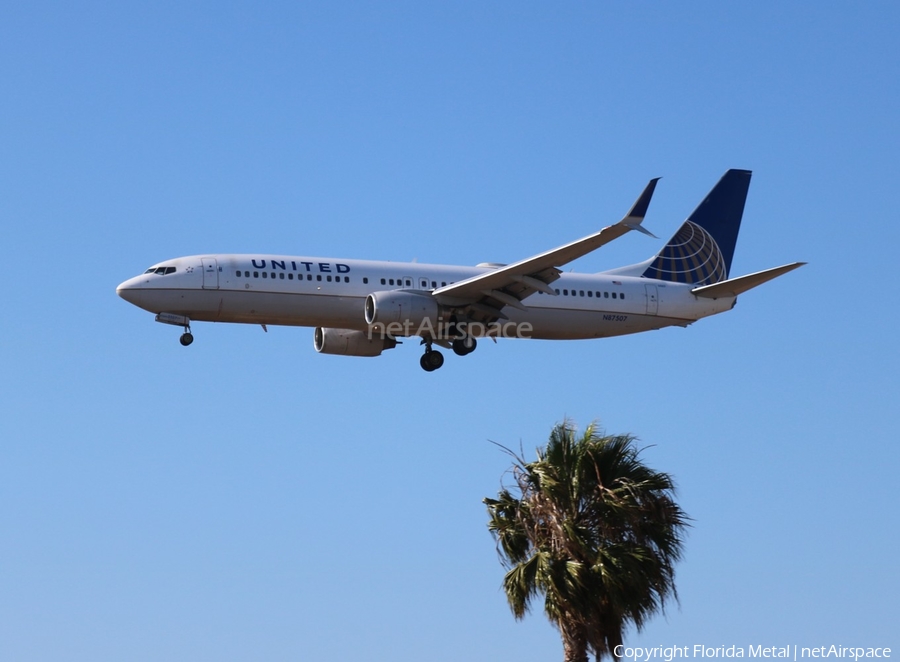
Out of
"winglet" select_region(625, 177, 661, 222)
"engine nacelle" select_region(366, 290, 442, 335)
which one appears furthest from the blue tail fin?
"winglet" select_region(625, 177, 661, 222)

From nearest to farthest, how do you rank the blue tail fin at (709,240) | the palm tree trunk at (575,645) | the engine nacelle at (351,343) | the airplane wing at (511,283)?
the palm tree trunk at (575,645) → the airplane wing at (511,283) → the engine nacelle at (351,343) → the blue tail fin at (709,240)

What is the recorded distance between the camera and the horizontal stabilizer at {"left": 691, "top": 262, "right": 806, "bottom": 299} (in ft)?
133

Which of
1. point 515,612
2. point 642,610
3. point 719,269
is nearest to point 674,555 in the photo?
point 642,610

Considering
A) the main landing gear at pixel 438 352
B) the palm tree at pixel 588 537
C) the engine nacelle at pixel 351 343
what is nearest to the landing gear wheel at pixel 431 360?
Result: the main landing gear at pixel 438 352

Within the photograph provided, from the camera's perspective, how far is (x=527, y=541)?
2609cm

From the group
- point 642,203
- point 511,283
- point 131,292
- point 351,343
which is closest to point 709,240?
point 511,283

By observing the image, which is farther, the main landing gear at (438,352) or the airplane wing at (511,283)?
the main landing gear at (438,352)

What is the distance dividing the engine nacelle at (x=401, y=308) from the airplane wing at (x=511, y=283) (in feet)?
1.64

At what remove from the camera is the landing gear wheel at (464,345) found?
145 feet

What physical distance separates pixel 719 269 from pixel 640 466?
2521 cm

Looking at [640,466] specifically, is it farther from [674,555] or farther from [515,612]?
[515,612]

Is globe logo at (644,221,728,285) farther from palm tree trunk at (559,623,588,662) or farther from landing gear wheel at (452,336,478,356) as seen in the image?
palm tree trunk at (559,623,588,662)

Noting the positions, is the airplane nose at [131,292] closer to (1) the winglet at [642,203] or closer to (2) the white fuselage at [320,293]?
(2) the white fuselage at [320,293]

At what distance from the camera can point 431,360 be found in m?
44.8
